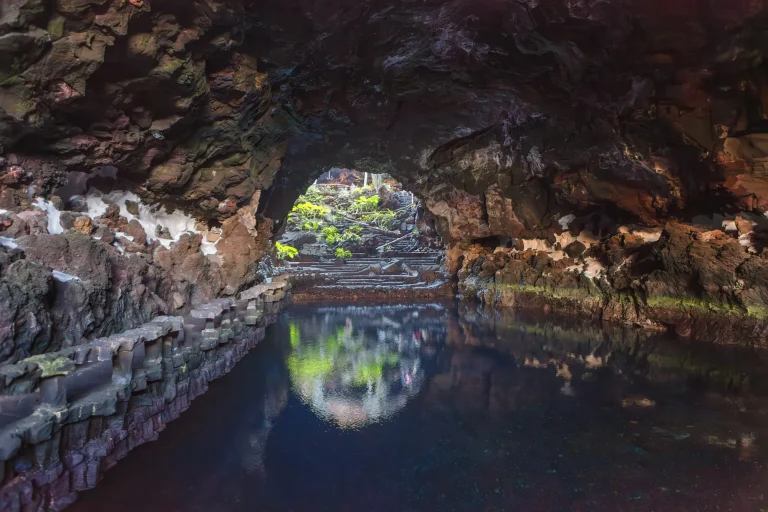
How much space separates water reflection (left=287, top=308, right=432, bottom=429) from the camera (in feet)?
25.8

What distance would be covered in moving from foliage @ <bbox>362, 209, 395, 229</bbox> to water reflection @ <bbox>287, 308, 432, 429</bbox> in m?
13.5

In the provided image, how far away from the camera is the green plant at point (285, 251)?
2248 cm

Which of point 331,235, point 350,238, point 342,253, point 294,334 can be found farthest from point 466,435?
point 350,238

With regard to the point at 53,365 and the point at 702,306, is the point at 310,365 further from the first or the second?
the point at 702,306

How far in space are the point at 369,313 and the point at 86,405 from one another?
1203 centimetres

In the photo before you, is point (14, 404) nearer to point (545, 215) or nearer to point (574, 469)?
point (574, 469)

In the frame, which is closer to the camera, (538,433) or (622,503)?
(622,503)

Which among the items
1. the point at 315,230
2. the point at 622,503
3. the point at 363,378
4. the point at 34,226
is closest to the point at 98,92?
the point at 34,226

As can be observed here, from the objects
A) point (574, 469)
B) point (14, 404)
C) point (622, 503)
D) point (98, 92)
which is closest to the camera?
point (14, 404)

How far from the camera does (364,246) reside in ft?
86.0

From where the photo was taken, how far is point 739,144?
31.8ft

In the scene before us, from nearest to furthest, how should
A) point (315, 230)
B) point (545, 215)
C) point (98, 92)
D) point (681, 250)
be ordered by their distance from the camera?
point (98, 92)
point (681, 250)
point (545, 215)
point (315, 230)

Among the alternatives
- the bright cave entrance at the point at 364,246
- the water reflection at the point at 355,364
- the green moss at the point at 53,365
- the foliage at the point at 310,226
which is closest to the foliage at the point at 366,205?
the bright cave entrance at the point at 364,246

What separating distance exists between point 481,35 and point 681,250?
811 cm
